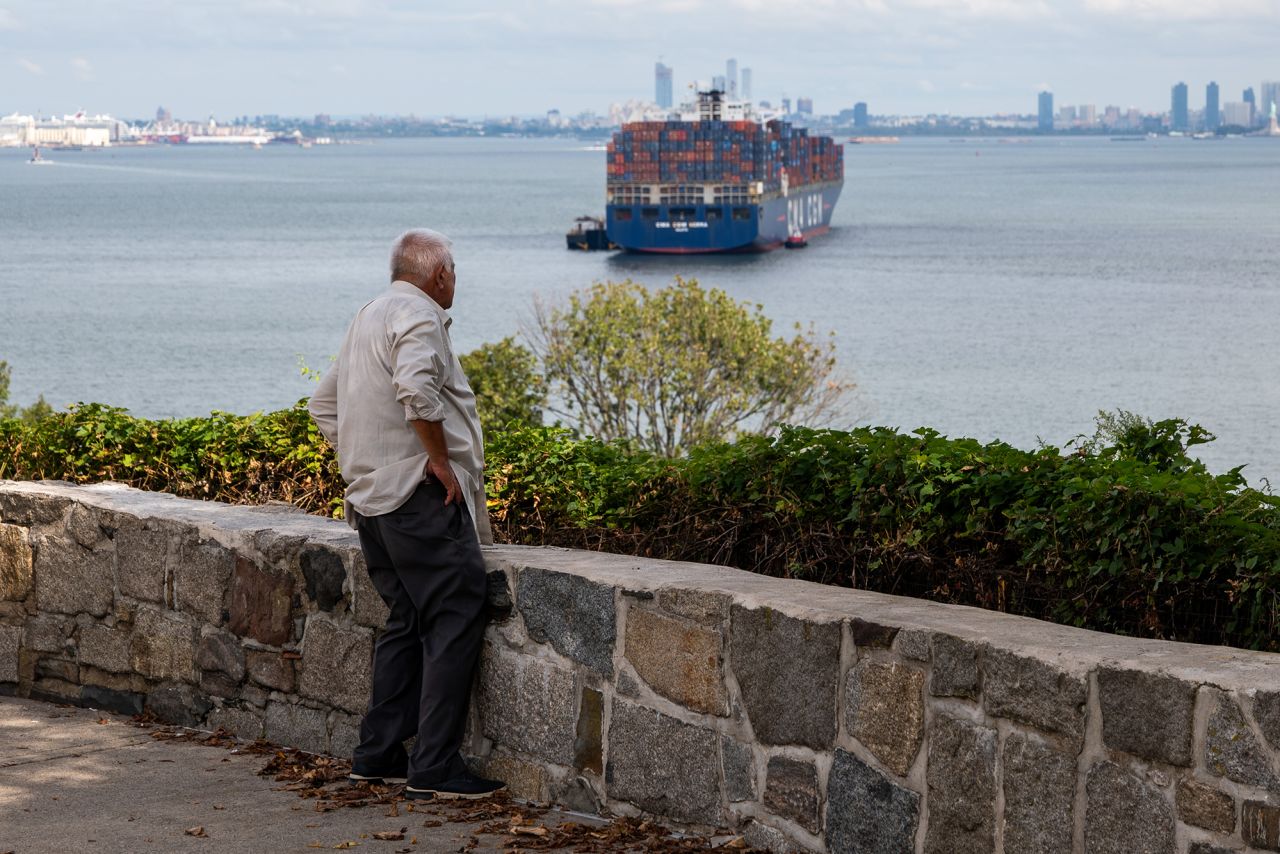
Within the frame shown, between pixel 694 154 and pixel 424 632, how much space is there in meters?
99.1

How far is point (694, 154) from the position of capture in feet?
333

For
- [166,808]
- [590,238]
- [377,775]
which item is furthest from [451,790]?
[590,238]

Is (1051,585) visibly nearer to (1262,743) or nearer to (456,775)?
(1262,743)

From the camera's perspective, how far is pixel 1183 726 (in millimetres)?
2904

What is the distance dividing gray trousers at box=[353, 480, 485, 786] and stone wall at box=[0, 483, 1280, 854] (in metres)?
0.13

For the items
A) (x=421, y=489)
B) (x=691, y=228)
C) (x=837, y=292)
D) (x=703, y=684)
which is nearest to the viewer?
(x=703, y=684)

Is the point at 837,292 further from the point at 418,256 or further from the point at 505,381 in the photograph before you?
the point at 418,256

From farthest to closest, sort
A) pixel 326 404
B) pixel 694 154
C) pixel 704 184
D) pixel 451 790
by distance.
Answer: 1. pixel 694 154
2. pixel 704 184
3. pixel 326 404
4. pixel 451 790

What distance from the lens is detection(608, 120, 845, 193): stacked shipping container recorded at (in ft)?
330

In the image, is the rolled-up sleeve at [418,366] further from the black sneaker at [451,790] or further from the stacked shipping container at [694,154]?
the stacked shipping container at [694,154]

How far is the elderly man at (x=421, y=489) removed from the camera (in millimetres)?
3973

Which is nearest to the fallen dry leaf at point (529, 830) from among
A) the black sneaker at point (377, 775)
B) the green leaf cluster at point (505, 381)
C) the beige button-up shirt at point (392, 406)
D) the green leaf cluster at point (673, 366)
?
the black sneaker at point (377, 775)

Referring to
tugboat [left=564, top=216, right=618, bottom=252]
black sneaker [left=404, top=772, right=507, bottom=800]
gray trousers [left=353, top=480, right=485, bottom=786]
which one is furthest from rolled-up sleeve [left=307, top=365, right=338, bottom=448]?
tugboat [left=564, top=216, right=618, bottom=252]

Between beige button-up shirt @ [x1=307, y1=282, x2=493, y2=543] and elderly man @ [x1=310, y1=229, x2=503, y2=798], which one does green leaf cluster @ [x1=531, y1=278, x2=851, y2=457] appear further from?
beige button-up shirt @ [x1=307, y1=282, x2=493, y2=543]
